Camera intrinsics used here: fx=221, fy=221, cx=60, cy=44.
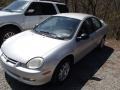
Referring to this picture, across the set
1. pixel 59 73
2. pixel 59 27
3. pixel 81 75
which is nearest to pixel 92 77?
pixel 81 75

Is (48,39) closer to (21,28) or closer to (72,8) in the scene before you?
(21,28)

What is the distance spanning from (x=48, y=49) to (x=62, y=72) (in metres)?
0.74

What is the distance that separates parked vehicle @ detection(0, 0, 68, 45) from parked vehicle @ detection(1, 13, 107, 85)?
174cm

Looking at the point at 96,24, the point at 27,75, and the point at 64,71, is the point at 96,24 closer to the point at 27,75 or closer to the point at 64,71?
the point at 64,71

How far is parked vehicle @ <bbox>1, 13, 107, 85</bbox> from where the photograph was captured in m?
4.95

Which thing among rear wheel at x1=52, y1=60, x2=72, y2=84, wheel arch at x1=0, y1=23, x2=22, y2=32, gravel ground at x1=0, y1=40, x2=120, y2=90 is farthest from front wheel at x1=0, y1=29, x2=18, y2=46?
rear wheel at x1=52, y1=60, x2=72, y2=84

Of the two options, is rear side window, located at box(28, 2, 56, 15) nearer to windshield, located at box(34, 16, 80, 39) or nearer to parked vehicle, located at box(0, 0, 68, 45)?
parked vehicle, located at box(0, 0, 68, 45)

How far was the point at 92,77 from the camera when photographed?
20.8ft

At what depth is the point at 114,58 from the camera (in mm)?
8297

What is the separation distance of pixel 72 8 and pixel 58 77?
10382 mm

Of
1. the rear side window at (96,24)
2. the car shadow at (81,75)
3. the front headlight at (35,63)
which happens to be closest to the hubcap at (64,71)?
the car shadow at (81,75)

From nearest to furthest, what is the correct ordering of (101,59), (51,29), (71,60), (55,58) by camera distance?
(55,58)
(71,60)
(51,29)
(101,59)

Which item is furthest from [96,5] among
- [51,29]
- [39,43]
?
[39,43]

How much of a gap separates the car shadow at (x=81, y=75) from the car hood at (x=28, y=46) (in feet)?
2.67
